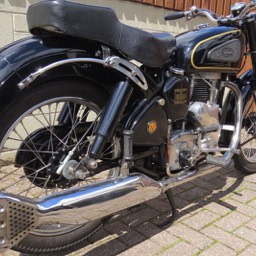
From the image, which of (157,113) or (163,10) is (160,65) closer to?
(157,113)

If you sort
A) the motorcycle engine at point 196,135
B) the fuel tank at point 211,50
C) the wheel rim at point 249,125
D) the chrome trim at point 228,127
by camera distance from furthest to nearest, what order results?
the wheel rim at point 249,125
the chrome trim at point 228,127
the motorcycle engine at point 196,135
the fuel tank at point 211,50

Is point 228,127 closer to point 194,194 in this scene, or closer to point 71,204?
point 194,194

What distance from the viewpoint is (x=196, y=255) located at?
7.22 feet

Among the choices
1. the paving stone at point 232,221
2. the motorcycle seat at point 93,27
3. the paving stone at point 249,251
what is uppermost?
the motorcycle seat at point 93,27

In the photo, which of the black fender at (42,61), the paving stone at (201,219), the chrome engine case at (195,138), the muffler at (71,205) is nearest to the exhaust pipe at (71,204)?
the muffler at (71,205)

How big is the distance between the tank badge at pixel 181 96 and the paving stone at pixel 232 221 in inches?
37.7

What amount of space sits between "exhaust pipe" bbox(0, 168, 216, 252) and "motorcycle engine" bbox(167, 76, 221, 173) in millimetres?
361

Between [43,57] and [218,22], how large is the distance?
5.31ft

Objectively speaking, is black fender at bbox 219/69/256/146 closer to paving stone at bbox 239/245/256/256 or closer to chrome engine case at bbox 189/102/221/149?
chrome engine case at bbox 189/102/221/149

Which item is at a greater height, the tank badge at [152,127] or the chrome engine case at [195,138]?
the tank badge at [152,127]

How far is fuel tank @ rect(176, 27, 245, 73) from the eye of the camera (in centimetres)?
232

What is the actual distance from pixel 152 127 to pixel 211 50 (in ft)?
2.33

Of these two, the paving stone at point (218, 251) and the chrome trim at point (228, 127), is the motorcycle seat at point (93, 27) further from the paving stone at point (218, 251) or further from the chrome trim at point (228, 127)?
the paving stone at point (218, 251)

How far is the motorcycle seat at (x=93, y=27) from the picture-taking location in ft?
5.51
